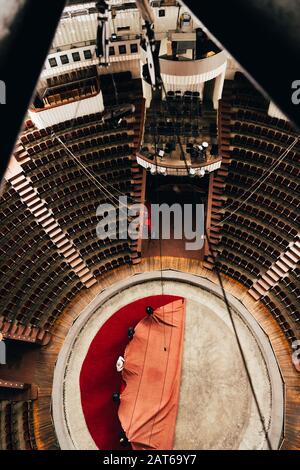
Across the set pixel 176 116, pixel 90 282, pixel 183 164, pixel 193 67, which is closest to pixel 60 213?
pixel 90 282

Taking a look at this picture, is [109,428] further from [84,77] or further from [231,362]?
[84,77]

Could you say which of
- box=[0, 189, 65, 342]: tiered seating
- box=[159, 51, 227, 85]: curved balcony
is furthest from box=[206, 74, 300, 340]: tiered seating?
box=[0, 189, 65, 342]: tiered seating

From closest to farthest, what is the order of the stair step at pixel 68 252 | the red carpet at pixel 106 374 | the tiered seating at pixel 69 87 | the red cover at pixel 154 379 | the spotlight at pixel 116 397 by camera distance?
the red cover at pixel 154 379, the spotlight at pixel 116 397, the red carpet at pixel 106 374, the tiered seating at pixel 69 87, the stair step at pixel 68 252

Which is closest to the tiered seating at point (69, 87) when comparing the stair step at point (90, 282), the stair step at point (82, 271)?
the stair step at point (82, 271)

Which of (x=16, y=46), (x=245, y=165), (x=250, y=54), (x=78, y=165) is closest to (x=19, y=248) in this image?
(x=78, y=165)

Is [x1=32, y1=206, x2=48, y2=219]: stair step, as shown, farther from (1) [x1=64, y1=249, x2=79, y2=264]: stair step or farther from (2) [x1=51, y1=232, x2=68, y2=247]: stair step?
(1) [x1=64, y1=249, x2=79, y2=264]: stair step

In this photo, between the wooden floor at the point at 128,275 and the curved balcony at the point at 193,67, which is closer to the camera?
the curved balcony at the point at 193,67

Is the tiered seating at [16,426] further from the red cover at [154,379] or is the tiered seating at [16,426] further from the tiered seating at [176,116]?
the tiered seating at [176,116]
